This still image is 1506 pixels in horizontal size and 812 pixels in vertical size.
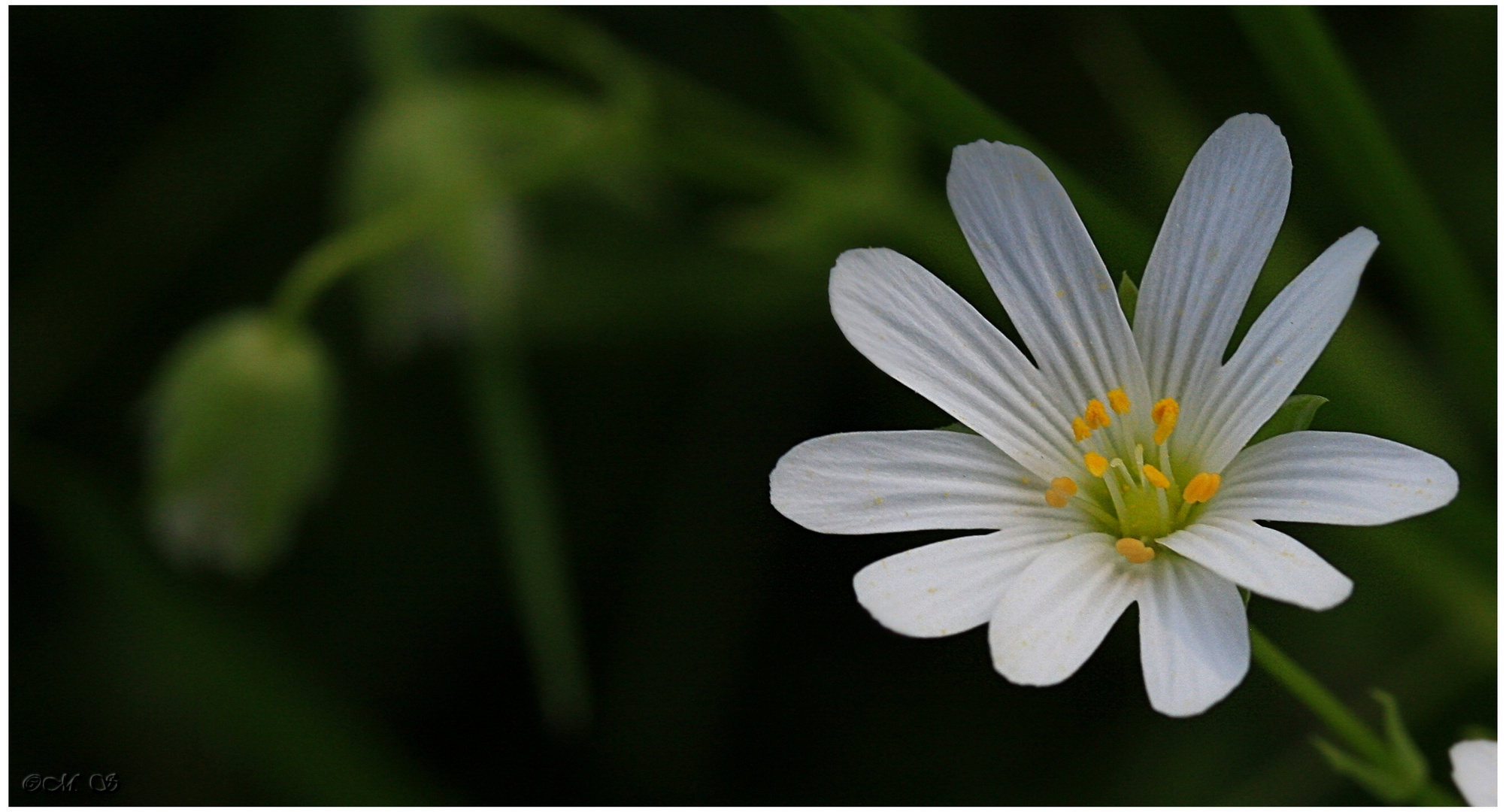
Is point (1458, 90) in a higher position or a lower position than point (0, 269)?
higher

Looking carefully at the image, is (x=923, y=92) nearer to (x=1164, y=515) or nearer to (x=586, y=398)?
(x=1164, y=515)

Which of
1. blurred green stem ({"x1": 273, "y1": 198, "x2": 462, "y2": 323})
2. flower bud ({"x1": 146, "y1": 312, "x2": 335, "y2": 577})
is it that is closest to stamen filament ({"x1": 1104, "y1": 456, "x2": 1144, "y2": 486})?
blurred green stem ({"x1": 273, "y1": 198, "x2": 462, "y2": 323})

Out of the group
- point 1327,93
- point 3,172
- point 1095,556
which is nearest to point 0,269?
point 3,172

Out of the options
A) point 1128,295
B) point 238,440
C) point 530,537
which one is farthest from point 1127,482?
point 238,440

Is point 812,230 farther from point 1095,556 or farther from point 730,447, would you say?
point 1095,556

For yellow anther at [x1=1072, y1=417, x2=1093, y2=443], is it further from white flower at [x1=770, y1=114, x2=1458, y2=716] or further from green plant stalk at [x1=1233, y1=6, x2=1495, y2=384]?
green plant stalk at [x1=1233, y1=6, x2=1495, y2=384]

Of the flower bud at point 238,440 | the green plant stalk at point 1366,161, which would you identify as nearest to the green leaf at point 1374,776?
the green plant stalk at point 1366,161
